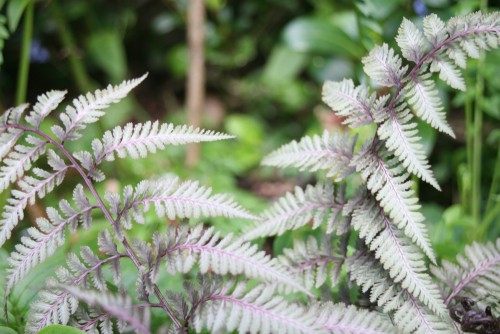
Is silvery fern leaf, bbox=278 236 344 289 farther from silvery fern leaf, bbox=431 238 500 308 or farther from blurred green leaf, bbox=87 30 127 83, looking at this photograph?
blurred green leaf, bbox=87 30 127 83

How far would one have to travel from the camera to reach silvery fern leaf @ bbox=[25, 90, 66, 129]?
105 cm

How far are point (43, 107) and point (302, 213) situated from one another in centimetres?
61

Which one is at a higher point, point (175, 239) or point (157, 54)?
point (157, 54)


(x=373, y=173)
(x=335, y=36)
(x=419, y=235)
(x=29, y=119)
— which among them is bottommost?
(x=419, y=235)

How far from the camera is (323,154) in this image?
42.7 inches

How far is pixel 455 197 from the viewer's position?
7.76 ft

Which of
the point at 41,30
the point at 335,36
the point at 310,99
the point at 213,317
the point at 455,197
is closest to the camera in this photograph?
the point at 213,317

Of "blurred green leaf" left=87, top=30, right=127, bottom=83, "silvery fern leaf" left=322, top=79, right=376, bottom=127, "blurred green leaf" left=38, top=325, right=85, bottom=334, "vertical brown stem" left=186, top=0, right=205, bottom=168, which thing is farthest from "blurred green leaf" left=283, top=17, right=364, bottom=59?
"blurred green leaf" left=38, top=325, right=85, bottom=334

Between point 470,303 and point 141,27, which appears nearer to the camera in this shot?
point 470,303

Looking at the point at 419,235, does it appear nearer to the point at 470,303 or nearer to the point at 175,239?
the point at 470,303

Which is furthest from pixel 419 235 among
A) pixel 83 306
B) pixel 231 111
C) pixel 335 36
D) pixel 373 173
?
pixel 231 111

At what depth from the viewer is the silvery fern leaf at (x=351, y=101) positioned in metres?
1.01

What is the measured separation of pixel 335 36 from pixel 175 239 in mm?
1523

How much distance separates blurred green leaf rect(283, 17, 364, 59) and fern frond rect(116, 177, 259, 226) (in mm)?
1377
